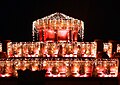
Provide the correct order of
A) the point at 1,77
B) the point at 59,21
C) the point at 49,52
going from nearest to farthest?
the point at 1,77, the point at 49,52, the point at 59,21

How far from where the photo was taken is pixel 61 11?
41.7ft

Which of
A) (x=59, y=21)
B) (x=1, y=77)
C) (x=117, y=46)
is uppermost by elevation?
(x=59, y=21)

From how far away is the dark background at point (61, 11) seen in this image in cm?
1249

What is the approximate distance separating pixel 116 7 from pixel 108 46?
418 cm

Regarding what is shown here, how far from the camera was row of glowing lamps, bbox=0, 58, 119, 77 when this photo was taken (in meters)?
6.07

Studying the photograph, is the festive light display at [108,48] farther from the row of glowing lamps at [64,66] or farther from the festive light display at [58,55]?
the row of glowing lamps at [64,66]

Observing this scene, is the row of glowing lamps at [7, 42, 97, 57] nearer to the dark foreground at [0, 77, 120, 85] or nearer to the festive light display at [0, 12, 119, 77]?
the festive light display at [0, 12, 119, 77]

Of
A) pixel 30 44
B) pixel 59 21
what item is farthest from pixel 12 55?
pixel 59 21

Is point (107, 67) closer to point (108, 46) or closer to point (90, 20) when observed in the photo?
point (108, 46)

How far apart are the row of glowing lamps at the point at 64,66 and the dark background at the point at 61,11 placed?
645cm

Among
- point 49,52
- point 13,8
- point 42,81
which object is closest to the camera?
point 42,81

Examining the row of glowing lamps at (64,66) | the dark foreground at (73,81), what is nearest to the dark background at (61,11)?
the row of glowing lamps at (64,66)

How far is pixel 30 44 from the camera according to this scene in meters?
8.76

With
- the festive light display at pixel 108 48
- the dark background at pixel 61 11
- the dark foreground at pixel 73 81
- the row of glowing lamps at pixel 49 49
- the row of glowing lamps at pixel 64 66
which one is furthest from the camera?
the dark background at pixel 61 11
